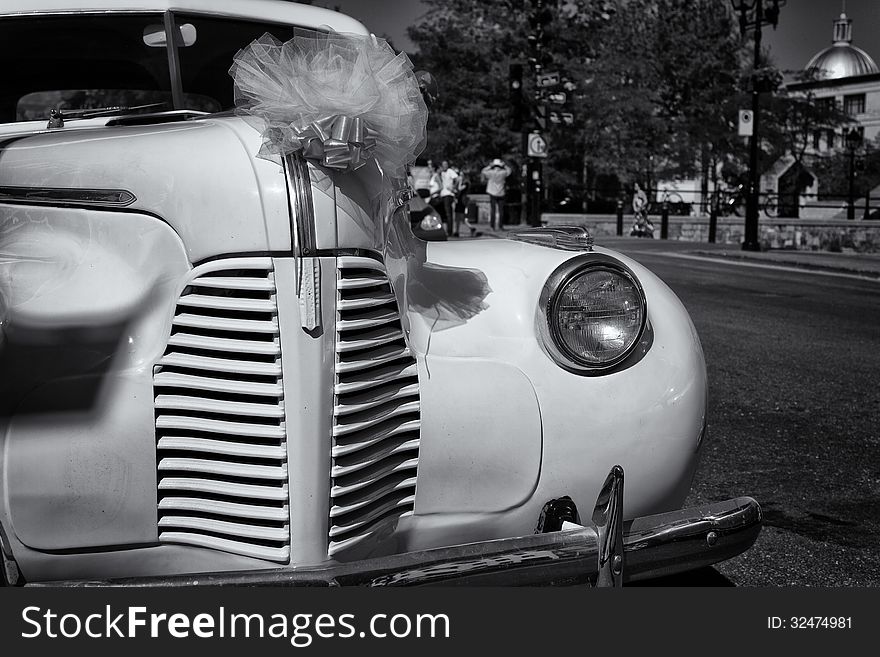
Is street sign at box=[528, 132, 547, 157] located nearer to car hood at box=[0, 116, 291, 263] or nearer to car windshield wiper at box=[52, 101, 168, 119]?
car windshield wiper at box=[52, 101, 168, 119]

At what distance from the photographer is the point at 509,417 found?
2.17 metres

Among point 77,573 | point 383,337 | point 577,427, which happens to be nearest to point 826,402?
point 577,427

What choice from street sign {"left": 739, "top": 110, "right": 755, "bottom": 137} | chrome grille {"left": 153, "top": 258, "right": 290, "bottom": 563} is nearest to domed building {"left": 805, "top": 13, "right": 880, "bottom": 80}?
street sign {"left": 739, "top": 110, "right": 755, "bottom": 137}

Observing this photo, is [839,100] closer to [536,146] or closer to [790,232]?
[790,232]

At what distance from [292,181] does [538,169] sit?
1981 centimetres

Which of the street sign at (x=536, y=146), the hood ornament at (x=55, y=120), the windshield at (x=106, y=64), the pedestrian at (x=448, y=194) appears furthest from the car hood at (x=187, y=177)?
the street sign at (x=536, y=146)

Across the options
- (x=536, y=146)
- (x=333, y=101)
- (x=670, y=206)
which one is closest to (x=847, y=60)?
(x=670, y=206)

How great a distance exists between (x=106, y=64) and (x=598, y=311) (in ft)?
7.24

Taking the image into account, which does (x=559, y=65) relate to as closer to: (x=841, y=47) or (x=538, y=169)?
(x=538, y=169)

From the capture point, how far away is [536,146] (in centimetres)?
1994

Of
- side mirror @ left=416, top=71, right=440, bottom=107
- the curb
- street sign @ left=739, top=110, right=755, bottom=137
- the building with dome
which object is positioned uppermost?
the building with dome

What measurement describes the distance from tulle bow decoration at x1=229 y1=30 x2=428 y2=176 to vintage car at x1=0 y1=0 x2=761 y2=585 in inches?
1.8

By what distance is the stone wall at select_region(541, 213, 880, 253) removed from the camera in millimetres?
19375

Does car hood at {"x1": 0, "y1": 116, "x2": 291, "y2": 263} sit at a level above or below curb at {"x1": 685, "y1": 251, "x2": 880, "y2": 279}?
above
